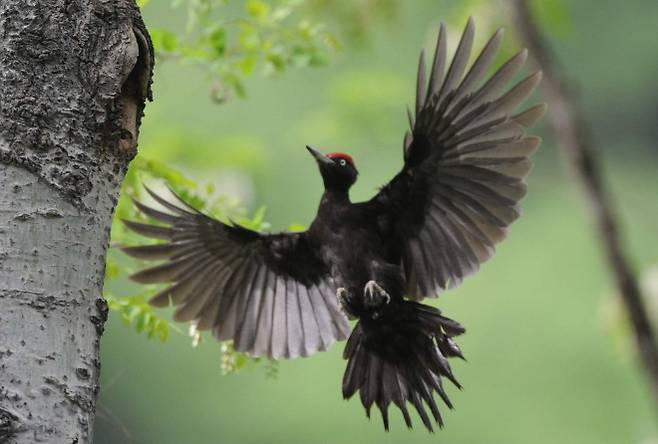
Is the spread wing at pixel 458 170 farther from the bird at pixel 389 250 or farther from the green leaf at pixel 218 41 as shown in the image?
the green leaf at pixel 218 41

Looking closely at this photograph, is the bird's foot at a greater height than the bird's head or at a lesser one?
lesser

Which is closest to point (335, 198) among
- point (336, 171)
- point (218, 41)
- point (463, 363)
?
point (336, 171)

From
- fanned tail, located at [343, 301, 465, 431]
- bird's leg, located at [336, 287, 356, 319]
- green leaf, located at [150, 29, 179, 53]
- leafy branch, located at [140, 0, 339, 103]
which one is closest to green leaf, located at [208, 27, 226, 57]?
leafy branch, located at [140, 0, 339, 103]

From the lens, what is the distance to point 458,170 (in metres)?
3.93

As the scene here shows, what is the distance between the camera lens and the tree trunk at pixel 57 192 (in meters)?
2.05

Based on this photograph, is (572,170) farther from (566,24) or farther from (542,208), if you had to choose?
(542,208)

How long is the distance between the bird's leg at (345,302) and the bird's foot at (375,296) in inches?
3.5

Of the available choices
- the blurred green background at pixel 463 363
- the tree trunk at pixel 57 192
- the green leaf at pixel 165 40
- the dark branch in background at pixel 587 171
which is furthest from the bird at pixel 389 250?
the blurred green background at pixel 463 363

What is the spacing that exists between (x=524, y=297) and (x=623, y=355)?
25.8ft

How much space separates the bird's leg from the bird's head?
48 centimetres

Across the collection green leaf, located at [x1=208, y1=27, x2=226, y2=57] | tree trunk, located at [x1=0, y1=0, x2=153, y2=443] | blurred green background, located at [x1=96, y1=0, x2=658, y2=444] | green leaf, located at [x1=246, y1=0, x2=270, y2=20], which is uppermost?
blurred green background, located at [x1=96, y1=0, x2=658, y2=444]

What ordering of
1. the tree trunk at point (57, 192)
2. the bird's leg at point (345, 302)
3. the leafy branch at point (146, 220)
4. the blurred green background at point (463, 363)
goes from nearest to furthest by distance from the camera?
the tree trunk at point (57, 192)
the leafy branch at point (146, 220)
the bird's leg at point (345, 302)
the blurred green background at point (463, 363)

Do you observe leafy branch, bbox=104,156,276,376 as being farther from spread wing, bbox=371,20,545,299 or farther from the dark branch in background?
the dark branch in background

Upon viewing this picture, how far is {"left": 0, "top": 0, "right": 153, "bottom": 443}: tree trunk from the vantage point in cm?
205
